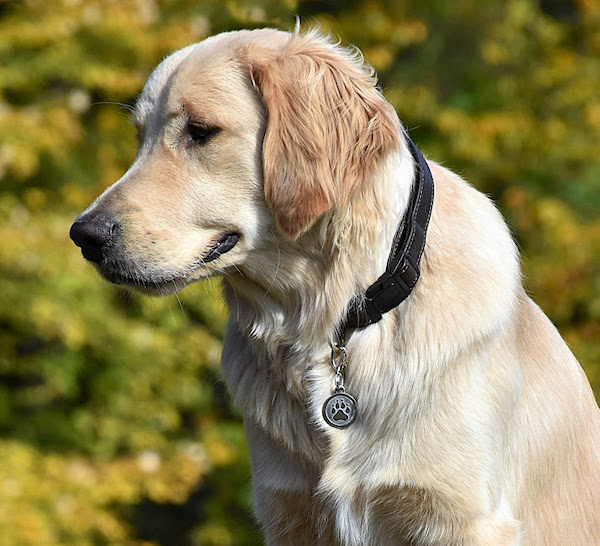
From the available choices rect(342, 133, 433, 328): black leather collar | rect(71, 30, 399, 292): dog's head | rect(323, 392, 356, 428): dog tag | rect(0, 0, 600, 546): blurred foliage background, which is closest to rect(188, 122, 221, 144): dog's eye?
rect(71, 30, 399, 292): dog's head

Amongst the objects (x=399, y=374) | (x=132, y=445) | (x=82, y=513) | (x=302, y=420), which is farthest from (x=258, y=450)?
(x=132, y=445)

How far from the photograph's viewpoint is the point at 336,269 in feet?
8.47

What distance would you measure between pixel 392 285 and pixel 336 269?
18 cm

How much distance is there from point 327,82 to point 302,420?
1003 mm

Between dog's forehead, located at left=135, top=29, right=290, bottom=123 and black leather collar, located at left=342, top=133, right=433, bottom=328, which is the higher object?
dog's forehead, located at left=135, top=29, right=290, bottom=123

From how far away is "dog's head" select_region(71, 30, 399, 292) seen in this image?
2.44 meters

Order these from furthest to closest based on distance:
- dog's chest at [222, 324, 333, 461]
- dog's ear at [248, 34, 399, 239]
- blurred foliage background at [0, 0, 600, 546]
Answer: blurred foliage background at [0, 0, 600, 546]
dog's chest at [222, 324, 333, 461]
dog's ear at [248, 34, 399, 239]

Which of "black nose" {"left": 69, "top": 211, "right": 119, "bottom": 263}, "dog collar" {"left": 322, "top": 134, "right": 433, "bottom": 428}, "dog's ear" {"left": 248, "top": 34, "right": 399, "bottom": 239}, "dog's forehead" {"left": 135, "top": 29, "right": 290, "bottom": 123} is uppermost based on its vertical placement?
"dog's forehead" {"left": 135, "top": 29, "right": 290, "bottom": 123}

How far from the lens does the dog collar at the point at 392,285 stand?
2486mm

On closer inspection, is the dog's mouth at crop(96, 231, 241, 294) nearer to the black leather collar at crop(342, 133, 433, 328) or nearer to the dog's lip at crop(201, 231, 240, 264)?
the dog's lip at crop(201, 231, 240, 264)

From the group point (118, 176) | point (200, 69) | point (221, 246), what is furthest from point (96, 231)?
point (118, 176)

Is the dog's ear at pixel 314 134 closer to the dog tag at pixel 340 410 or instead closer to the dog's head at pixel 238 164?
the dog's head at pixel 238 164

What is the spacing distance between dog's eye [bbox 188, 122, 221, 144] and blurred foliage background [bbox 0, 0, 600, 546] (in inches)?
102

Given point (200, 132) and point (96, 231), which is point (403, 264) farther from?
point (96, 231)
